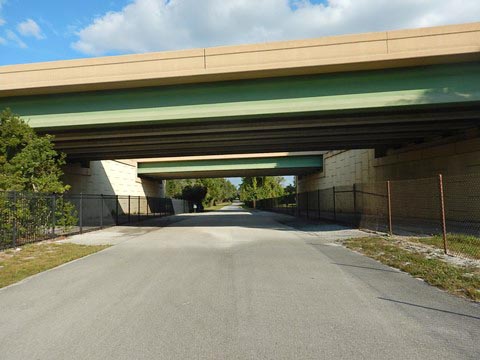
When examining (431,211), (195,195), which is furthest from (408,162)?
(195,195)

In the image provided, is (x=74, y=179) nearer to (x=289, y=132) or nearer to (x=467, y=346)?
(x=289, y=132)

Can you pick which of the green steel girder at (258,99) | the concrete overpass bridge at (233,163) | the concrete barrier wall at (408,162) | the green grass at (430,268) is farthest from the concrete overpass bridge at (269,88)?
the concrete overpass bridge at (233,163)

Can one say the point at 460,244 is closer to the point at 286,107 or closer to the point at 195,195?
the point at 286,107

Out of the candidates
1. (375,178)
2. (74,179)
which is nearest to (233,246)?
(375,178)

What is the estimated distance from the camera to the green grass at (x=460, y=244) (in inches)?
390

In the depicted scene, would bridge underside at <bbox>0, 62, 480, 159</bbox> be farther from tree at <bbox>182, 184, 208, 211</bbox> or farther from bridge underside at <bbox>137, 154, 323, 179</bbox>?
tree at <bbox>182, 184, 208, 211</bbox>

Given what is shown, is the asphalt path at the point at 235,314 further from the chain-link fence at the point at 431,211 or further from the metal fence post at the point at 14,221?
the metal fence post at the point at 14,221

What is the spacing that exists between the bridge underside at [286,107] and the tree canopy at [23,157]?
133 cm

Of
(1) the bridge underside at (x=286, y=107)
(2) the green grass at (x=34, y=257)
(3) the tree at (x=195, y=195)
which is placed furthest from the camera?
(3) the tree at (x=195, y=195)

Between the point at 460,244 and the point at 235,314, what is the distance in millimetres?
8680

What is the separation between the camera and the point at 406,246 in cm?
1166

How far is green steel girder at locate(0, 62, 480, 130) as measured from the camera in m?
14.8

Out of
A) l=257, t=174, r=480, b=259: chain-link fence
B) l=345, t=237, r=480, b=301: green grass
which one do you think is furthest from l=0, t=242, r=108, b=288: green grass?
l=257, t=174, r=480, b=259: chain-link fence

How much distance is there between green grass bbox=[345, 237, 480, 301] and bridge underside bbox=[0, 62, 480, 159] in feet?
20.3
